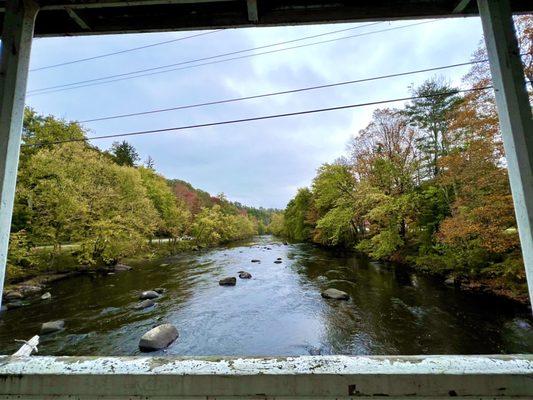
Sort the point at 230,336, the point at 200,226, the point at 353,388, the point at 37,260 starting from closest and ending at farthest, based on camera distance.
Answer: the point at 353,388
the point at 230,336
the point at 37,260
the point at 200,226

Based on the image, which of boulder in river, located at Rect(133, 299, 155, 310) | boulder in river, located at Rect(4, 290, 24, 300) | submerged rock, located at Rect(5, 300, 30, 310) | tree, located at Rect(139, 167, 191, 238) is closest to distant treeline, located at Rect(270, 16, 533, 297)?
boulder in river, located at Rect(133, 299, 155, 310)

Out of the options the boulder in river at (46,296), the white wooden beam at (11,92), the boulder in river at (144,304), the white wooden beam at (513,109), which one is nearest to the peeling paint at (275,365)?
the white wooden beam at (513,109)

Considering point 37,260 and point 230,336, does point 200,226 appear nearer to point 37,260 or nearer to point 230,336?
point 37,260

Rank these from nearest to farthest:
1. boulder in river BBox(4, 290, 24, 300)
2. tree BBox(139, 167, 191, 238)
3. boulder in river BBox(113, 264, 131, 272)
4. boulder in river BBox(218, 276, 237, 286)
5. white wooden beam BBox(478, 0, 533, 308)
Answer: white wooden beam BBox(478, 0, 533, 308), boulder in river BBox(4, 290, 24, 300), boulder in river BBox(218, 276, 237, 286), boulder in river BBox(113, 264, 131, 272), tree BBox(139, 167, 191, 238)

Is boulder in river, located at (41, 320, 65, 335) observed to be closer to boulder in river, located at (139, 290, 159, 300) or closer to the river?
the river

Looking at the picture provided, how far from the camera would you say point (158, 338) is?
6.27 metres

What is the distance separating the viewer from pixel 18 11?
6.26 ft

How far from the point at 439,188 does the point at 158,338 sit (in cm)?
1382

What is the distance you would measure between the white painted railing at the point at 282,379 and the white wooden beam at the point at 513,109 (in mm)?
598

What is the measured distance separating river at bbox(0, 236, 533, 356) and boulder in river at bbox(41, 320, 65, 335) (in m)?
0.18

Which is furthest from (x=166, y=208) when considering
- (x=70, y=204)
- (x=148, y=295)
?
(x=148, y=295)

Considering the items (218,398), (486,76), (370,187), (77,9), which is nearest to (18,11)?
(77,9)

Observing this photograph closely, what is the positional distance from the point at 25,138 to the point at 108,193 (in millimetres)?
8384

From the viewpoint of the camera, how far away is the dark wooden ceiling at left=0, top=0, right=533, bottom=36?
218 centimetres
